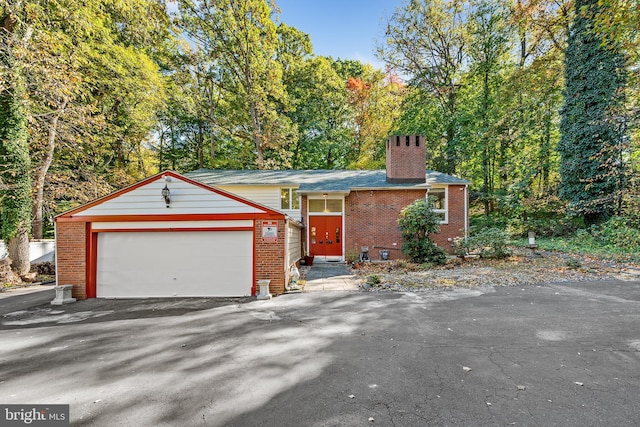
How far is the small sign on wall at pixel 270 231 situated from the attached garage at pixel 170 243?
3 centimetres

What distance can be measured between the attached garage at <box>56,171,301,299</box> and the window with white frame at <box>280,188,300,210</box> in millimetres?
6072

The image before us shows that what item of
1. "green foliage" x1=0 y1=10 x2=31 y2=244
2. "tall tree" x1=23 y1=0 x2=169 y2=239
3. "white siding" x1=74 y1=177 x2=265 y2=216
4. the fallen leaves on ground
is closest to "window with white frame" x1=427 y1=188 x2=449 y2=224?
the fallen leaves on ground

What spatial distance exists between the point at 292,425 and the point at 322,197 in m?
11.0

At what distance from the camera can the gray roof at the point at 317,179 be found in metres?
12.9

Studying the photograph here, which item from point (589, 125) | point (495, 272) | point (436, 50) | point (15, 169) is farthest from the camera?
point (436, 50)

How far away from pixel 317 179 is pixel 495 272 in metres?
8.76

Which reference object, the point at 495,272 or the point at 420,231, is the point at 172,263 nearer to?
the point at 420,231

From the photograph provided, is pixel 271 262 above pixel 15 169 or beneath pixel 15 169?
beneath

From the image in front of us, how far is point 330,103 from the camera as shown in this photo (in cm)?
2464

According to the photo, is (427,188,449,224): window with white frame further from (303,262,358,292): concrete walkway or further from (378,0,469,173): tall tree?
(378,0,469,173): tall tree

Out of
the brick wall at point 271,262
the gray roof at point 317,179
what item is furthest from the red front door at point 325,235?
the brick wall at point 271,262

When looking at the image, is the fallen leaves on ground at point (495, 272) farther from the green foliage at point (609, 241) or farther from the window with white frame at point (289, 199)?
the window with white frame at point (289, 199)

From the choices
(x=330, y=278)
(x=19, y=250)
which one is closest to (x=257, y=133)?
(x=19, y=250)

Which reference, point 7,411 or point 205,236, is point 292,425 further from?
point 205,236
